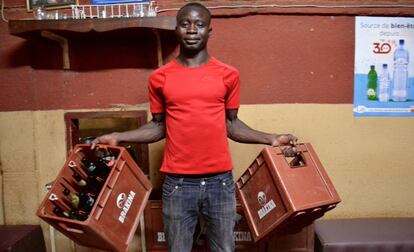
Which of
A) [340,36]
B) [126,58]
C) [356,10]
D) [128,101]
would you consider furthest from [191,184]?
[356,10]

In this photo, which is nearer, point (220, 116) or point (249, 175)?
point (220, 116)

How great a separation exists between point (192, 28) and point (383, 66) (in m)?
1.82

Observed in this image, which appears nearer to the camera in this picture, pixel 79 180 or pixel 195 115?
pixel 195 115

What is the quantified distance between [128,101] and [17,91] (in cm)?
95

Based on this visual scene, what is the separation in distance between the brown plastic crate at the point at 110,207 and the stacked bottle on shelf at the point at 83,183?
0.02 metres

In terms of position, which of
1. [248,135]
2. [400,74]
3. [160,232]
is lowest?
[160,232]

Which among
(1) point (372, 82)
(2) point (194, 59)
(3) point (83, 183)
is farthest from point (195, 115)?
(1) point (372, 82)

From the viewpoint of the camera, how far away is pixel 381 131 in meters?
2.96

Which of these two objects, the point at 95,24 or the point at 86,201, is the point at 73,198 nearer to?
the point at 86,201

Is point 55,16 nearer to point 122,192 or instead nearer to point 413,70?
point 122,192

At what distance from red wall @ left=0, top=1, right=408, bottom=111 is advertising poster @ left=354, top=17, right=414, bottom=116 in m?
0.08

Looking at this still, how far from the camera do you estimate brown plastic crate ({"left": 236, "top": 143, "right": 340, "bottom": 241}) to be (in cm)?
200

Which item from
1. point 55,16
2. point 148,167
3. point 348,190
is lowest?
point 348,190

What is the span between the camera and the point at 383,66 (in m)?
2.91
